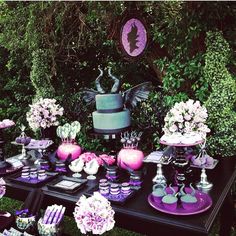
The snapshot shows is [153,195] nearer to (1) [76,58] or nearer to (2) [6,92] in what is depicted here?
(1) [76,58]

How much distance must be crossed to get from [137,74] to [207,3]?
80.3 inches

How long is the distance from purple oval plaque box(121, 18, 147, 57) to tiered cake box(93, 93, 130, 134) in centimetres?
86

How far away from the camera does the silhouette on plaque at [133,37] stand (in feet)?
14.6

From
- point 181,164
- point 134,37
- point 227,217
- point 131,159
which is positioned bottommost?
point 227,217

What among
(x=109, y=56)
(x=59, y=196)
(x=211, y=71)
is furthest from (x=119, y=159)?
(x=109, y=56)

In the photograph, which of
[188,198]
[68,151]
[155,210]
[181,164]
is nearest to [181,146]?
[181,164]

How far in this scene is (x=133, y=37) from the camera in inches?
176

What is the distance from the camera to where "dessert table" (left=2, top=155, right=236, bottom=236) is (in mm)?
2467

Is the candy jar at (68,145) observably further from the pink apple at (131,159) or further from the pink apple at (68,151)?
the pink apple at (131,159)

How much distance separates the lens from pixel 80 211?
2.32 m

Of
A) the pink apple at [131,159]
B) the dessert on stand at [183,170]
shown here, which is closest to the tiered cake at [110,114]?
the pink apple at [131,159]

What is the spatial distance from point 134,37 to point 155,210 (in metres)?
2.62

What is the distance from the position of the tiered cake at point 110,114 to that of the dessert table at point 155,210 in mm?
608

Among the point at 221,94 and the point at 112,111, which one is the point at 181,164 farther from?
the point at 221,94
